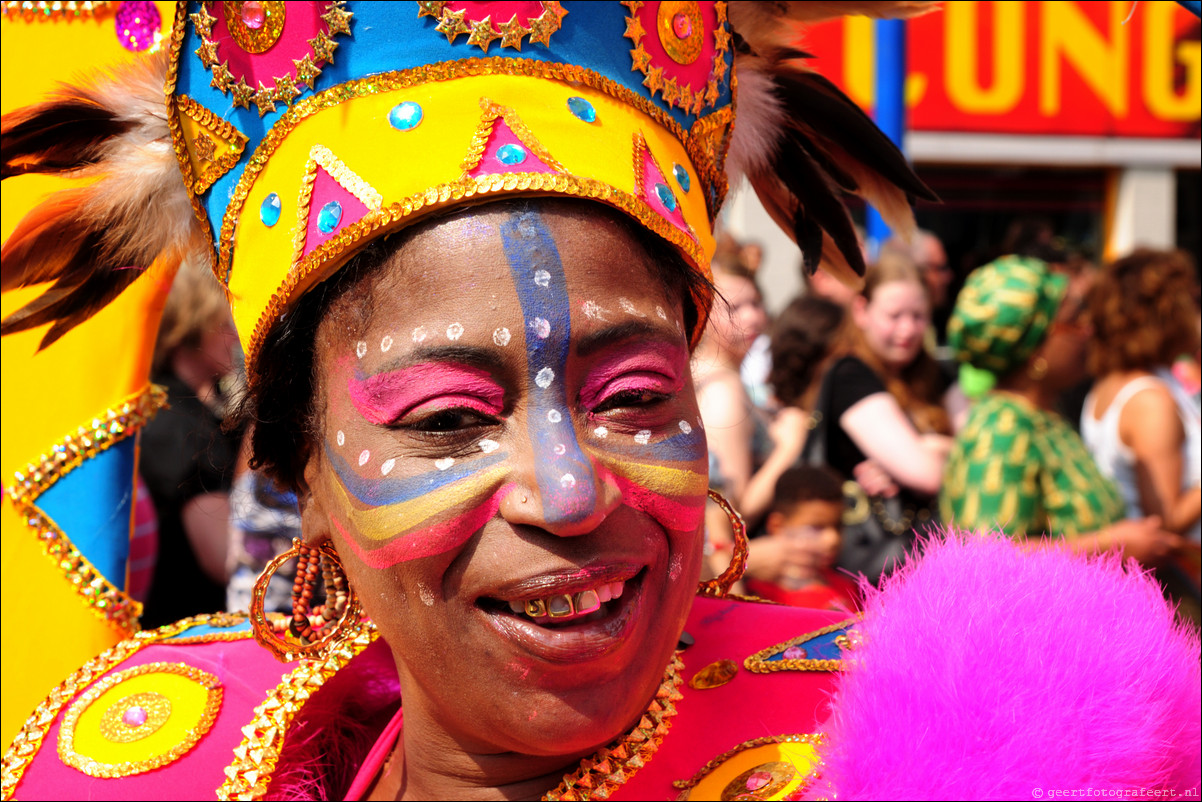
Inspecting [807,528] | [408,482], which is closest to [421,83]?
[408,482]

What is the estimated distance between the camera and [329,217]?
150 centimetres

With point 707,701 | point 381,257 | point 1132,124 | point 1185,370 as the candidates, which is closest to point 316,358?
point 381,257

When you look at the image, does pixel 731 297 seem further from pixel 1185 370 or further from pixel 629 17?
pixel 629 17

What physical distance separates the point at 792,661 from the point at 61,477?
134cm

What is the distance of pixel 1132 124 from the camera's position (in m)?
10.1

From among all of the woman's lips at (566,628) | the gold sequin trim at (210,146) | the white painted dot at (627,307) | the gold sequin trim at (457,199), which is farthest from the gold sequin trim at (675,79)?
the woman's lips at (566,628)

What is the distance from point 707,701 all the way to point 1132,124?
985cm

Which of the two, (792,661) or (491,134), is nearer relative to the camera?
(491,134)

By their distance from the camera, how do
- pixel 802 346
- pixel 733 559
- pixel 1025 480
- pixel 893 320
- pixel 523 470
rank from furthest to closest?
pixel 802 346 < pixel 893 320 < pixel 1025 480 < pixel 733 559 < pixel 523 470

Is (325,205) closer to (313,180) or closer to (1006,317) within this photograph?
(313,180)

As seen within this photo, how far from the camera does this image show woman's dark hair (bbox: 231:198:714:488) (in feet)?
4.85

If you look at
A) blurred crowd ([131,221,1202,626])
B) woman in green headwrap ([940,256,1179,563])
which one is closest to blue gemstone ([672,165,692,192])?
blurred crowd ([131,221,1202,626])

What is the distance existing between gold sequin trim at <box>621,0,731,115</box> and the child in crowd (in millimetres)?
1990

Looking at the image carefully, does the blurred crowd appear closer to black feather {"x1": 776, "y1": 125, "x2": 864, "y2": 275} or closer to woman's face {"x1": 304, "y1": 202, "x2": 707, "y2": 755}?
black feather {"x1": 776, "y1": 125, "x2": 864, "y2": 275}
